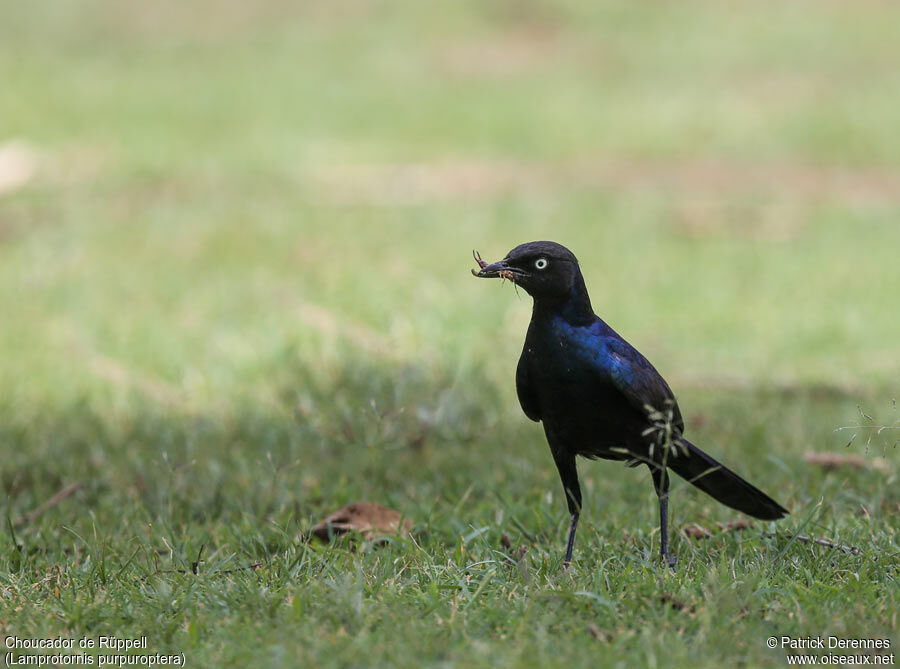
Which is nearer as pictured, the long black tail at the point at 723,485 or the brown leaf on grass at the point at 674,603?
the brown leaf on grass at the point at 674,603

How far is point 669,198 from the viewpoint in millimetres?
13289

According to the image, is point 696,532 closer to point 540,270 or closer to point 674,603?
point 674,603

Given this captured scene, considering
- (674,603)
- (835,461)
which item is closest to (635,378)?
(674,603)

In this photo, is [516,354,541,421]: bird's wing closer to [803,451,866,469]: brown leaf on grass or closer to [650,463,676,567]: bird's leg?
[650,463,676,567]: bird's leg

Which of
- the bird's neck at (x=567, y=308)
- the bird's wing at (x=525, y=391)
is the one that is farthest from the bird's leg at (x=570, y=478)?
the bird's neck at (x=567, y=308)

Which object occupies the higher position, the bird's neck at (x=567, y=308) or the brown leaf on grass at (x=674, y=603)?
the bird's neck at (x=567, y=308)

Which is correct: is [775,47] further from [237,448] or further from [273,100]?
[237,448]

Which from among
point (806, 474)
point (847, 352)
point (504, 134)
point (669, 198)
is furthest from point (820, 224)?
point (806, 474)

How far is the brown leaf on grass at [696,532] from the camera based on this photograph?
398 cm

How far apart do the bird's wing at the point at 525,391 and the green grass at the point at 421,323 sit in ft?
1.53

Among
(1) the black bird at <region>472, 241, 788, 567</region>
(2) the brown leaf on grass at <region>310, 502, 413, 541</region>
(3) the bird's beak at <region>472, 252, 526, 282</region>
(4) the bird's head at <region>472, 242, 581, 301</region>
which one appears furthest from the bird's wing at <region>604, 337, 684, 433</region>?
(2) the brown leaf on grass at <region>310, 502, 413, 541</region>

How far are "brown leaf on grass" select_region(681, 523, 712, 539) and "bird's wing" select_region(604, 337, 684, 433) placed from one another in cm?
57

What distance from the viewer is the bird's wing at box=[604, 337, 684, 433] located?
3.53 m

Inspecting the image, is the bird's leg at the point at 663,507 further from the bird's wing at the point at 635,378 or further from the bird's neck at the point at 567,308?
the bird's neck at the point at 567,308
